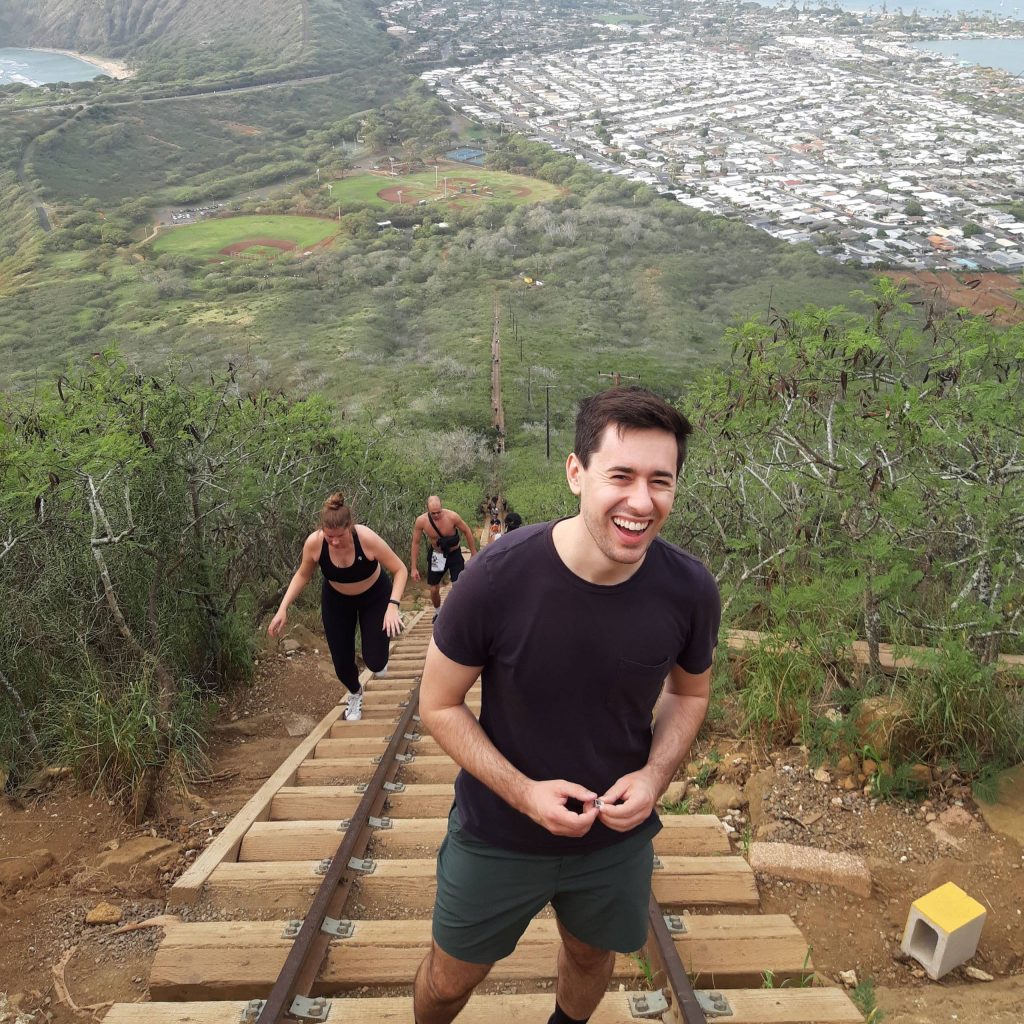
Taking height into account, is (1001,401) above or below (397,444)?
above

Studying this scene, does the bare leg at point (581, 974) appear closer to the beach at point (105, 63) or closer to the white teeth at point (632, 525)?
the white teeth at point (632, 525)

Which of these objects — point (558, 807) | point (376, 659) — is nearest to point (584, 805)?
point (558, 807)

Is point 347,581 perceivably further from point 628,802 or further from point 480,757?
point 628,802

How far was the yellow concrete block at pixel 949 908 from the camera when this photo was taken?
9.53ft

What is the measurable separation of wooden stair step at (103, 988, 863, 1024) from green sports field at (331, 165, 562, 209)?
91.2 metres

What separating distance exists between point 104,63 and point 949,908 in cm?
17102

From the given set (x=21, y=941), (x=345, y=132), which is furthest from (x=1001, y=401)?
(x=345, y=132)

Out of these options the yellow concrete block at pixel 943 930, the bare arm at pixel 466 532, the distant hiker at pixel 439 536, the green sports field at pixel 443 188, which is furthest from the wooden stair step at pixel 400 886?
the green sports field at pixel 443 188

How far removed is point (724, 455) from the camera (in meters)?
7.39

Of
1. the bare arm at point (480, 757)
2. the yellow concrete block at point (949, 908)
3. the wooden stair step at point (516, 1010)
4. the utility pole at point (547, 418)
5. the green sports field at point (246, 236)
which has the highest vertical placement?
the bare arm at point (480, 757)

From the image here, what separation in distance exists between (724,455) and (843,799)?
153 inches

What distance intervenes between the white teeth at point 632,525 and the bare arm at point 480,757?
1.68 ft

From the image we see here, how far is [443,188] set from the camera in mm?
93375

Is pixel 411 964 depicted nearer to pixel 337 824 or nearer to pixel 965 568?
pixel 337 824
